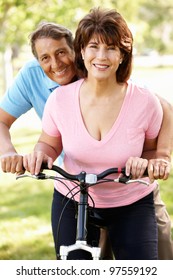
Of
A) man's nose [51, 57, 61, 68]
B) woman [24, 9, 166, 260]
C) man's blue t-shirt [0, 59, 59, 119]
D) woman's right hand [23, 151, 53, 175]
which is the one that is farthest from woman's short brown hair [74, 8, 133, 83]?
man's blue t-shirt [0, 59, 59, 119]

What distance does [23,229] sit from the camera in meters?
6.36

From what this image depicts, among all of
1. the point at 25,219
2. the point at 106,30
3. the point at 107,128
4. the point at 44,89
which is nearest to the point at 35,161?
the point at 107,128

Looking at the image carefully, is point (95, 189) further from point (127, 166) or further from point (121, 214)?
point (127, 166)

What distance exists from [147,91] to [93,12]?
1.49ft

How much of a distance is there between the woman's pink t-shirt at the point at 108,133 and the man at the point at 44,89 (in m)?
0.14

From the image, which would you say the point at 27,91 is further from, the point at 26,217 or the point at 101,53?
the point at 26,217

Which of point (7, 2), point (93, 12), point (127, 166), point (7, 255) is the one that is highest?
point (7, 2)

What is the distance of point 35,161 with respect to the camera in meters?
2.85

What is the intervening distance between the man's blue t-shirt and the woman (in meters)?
0.54

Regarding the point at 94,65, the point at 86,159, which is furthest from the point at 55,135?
the point at 94,65

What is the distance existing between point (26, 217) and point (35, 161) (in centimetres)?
409

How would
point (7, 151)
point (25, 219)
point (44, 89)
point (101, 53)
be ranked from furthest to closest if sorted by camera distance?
point (25, 219)
point (44, 89)
point (7, 151)
point (101, 53)

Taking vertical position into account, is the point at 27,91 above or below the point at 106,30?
below

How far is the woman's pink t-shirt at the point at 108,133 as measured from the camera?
9.68 ft
